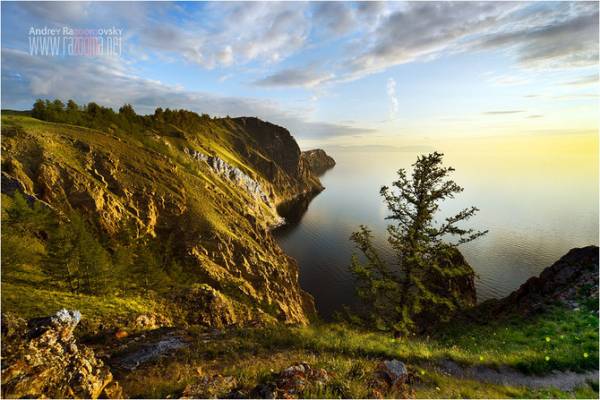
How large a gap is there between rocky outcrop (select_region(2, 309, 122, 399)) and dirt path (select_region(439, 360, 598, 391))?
1418 centimetres

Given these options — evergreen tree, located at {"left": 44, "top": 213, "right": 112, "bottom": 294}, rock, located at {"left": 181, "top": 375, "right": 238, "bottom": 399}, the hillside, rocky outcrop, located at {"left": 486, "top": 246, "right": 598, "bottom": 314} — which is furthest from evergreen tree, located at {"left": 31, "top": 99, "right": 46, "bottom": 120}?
rocky outcrop, located at {"left": 486, "top": 246, "right": 598, "bottom": 314}

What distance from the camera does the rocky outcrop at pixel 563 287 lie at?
2292 centimetres

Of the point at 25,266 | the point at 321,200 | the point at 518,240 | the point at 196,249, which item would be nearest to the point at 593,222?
the point at 518,240

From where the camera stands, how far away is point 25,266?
27656mm

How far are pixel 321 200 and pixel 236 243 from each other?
442 feet

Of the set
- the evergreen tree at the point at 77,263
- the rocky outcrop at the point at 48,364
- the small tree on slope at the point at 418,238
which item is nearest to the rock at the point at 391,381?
the rocky outcrop at the point at 48,364

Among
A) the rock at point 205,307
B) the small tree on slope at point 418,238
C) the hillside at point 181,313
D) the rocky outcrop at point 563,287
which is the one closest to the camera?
the hillside at point 181,313

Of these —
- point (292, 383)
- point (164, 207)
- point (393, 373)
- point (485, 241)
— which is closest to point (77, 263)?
point (164, 207)

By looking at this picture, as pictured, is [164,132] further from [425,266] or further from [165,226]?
[425,266]

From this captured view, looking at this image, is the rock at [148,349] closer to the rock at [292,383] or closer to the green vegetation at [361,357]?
the green vegetation at [361,357]

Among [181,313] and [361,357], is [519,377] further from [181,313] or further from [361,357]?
[181,313]

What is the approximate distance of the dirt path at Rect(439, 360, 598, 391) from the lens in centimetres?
1280

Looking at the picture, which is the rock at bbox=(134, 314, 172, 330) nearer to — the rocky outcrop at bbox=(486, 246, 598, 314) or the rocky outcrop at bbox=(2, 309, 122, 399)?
the rocky outcrop at bbox=(2, 309, 122, 399)

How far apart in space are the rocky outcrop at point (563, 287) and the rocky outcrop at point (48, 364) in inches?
1152
